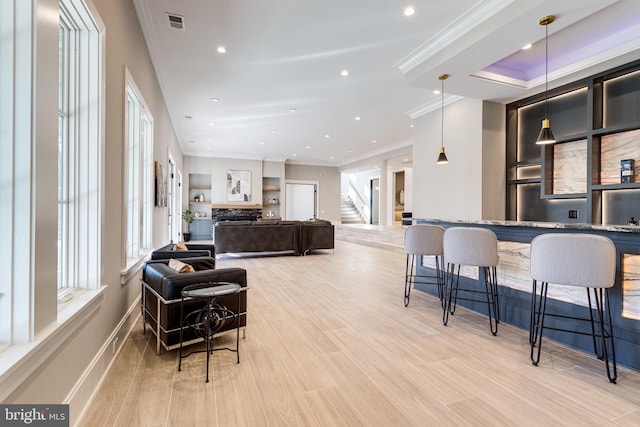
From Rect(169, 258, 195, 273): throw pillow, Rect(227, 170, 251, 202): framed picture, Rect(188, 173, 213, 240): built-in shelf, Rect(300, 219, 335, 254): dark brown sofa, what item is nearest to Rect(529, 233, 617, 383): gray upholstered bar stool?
Rect(169, 258, 195, 273): throw pillow

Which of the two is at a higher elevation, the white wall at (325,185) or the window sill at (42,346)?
the white wall at (325,185)

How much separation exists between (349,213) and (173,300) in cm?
1388

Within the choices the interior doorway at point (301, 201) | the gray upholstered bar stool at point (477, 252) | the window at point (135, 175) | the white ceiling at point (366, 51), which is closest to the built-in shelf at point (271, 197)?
the interior doorway at point (301, 201)

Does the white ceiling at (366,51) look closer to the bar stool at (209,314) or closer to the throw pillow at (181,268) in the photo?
the throw pillow at (181,268)

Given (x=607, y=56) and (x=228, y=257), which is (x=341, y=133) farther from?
(x=607, y=56)

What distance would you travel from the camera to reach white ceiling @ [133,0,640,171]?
3074mm

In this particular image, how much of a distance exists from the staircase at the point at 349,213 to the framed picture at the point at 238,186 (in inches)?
211

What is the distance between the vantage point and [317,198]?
13.6 metres

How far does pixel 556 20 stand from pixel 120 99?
4.01 meters

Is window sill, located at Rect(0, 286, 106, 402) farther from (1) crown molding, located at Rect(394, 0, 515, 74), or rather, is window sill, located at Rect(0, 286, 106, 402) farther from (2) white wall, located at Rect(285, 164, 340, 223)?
(2) white wall, located at Rect(285, 164, 340, 223)

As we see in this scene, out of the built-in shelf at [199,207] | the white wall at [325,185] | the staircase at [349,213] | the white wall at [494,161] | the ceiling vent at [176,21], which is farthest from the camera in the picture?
the staircase at [349,213]

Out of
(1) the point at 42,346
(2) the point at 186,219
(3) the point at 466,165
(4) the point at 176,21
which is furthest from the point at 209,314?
(2) the point at 186,219

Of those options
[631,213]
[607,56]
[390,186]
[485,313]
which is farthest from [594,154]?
[390,186]

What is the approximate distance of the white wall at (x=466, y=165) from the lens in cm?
515
